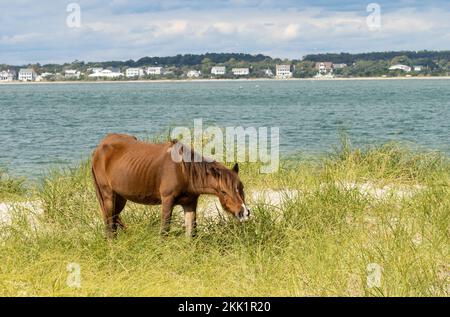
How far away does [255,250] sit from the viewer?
690cm

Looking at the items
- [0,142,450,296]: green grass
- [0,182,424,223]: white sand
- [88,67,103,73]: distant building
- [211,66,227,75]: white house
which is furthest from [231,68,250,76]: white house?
[0,142,450,296]: green grass

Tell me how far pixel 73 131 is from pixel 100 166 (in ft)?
97.6

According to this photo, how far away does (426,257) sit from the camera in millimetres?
6262

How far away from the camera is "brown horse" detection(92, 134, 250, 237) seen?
6.63 m

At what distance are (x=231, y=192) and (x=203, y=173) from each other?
0.30 meters

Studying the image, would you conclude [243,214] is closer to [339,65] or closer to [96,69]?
[96,69]

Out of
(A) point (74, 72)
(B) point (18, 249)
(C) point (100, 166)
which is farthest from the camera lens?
(A) point (74, 72)

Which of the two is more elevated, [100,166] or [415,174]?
[100,166]

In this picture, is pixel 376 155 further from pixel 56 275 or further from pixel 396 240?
pixel 56 275

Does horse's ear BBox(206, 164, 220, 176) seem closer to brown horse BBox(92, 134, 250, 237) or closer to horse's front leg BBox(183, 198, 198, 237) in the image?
brown horse BBox(92, 134, 250, 237)

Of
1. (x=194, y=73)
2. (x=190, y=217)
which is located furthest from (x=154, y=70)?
(x=190, y=217)

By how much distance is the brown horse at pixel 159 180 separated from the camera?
6.63m

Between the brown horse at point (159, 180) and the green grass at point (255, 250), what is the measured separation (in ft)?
0.90
